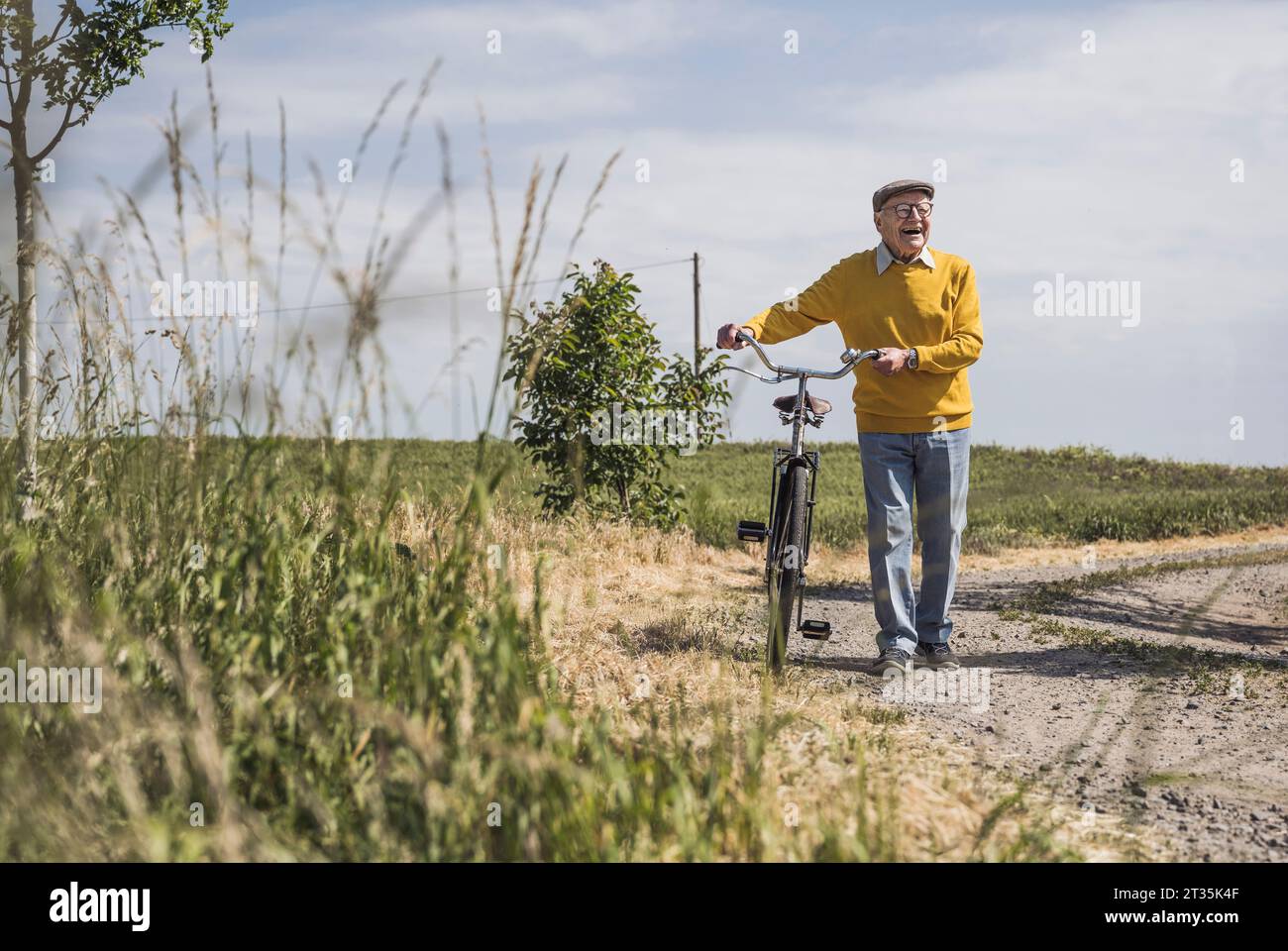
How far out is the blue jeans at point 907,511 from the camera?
5875 millimetres

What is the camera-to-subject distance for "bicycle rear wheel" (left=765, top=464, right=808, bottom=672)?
18.6 feet

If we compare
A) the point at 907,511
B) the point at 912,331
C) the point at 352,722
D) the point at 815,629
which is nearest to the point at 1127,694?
the point at 907,511

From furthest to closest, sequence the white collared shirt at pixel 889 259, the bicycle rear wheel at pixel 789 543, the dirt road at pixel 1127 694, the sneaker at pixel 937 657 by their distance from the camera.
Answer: the sneaker at pixel 937 657
the white collared shirt at pixel 889 259
the bicycle rear wheel at pixel 789 543
the dirt road at pixel 1127 694

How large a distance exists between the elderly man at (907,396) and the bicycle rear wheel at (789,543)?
0.42 meters

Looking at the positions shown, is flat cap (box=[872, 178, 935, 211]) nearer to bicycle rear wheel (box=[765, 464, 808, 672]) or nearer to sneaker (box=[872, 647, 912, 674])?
bicycle rear wheel (box=[765, 464, 808, 672])

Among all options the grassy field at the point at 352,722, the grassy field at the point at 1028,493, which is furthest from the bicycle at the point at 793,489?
the grassy field at the point at 1028,493

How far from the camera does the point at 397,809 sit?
2.87 meters

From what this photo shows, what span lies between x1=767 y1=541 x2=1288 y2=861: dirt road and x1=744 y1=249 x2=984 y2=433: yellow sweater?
4.58 ft

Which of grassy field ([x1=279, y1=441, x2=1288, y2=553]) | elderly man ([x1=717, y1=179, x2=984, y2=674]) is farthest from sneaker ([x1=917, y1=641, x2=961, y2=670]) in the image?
grassy field ([x1=279, y1=441, x2=1288, y2=553])

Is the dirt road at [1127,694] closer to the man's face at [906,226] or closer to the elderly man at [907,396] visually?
the elderly man at [907,396]

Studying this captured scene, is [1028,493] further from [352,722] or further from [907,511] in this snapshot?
[352,722]
